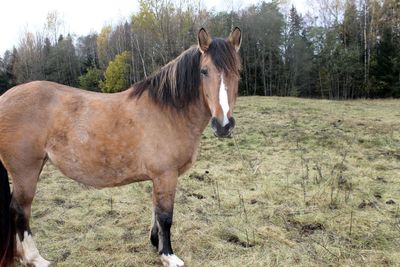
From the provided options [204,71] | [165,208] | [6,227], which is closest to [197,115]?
[204,71]

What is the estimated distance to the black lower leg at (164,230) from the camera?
281cm

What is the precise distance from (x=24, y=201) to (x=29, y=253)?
1.56ft

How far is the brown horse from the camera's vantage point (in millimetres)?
2707

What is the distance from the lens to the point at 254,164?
6023mm

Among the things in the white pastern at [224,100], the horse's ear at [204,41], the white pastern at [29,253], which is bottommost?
the white pastern at [29,253]

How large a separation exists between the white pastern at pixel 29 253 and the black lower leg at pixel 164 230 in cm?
105

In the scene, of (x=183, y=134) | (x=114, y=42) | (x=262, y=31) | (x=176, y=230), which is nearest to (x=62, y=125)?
(x=183, y=134)

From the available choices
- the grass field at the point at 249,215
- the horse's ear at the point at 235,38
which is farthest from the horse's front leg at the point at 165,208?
the horse's ear at the point at 235,38

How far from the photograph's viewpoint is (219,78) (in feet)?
7.95

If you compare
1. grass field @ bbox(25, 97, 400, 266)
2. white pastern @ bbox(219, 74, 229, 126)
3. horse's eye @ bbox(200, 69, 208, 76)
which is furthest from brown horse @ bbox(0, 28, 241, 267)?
grass field @ bbox(25, 97, 400, 266)

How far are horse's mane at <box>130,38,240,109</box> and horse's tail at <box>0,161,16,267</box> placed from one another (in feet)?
4.49

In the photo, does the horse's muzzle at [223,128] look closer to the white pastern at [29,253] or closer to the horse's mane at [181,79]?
the horse's mane at [181,79]

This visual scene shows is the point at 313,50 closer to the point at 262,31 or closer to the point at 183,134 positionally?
the point at 262,31

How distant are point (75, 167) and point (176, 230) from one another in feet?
4.45
